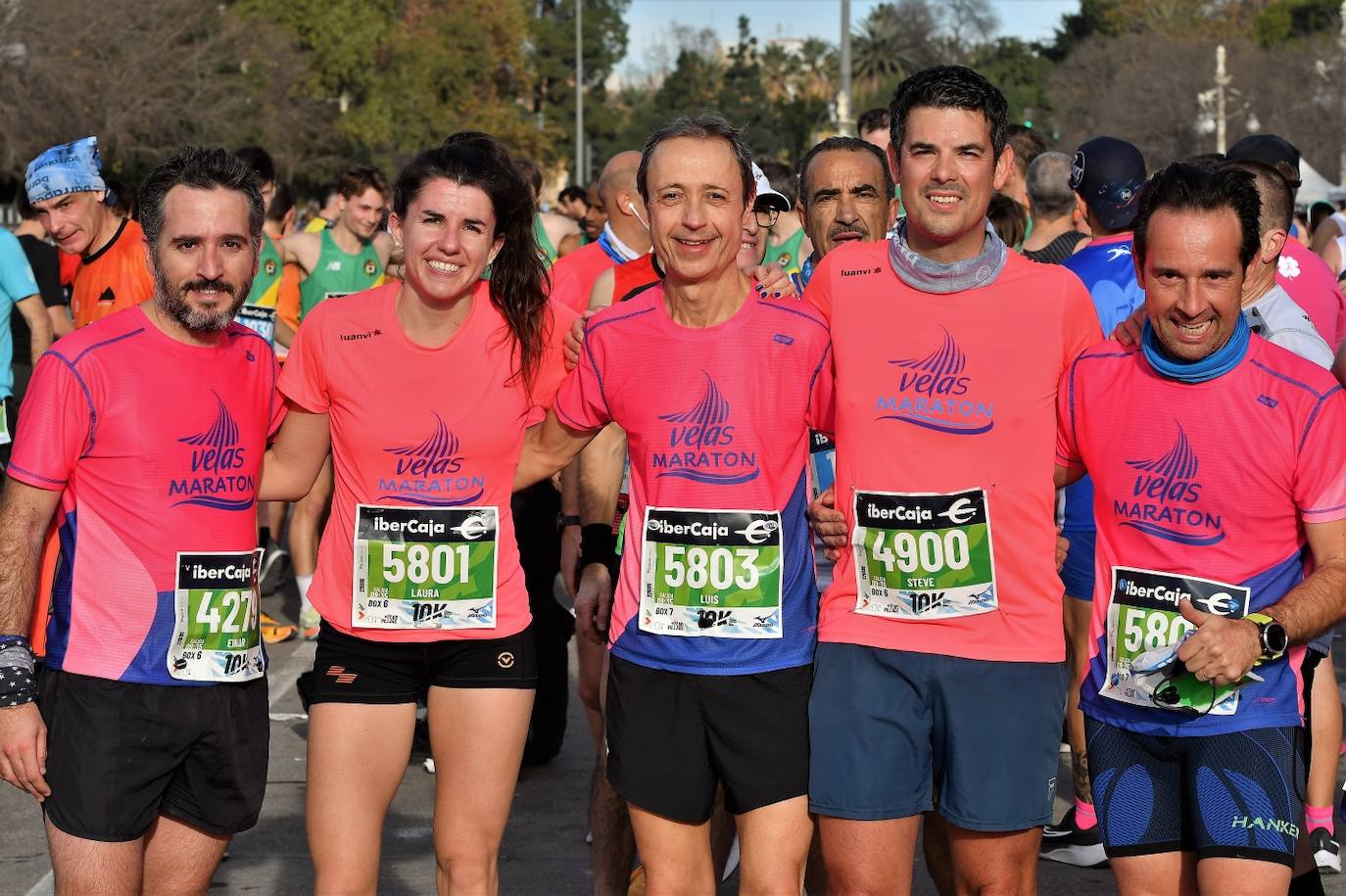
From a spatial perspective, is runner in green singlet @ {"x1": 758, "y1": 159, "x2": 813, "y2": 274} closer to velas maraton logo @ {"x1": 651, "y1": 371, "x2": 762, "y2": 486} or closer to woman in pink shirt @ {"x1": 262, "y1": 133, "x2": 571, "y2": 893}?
woman in pink shirt @ {"x1": 262, "y1": 133, "x2": 571, "y2": 893}

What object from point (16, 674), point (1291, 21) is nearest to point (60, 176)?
point (16, 674)

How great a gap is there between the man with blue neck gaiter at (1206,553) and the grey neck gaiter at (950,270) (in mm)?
358

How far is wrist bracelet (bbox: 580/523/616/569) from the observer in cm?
482

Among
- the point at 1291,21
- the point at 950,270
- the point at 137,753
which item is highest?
the point at 1291,21

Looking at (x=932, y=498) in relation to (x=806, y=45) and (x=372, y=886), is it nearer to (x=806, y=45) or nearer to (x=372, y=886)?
(x=372, y=886)

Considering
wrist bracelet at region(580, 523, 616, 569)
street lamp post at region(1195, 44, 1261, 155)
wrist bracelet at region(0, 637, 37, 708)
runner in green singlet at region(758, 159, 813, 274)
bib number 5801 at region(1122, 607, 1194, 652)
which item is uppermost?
street lamp post at region(1195, 44, 1261, 155)

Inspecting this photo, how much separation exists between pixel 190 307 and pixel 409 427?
0.63 m

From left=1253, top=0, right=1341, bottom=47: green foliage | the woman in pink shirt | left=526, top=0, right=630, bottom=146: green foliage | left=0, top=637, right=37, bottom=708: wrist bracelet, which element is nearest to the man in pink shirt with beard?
the woman in pink shirt

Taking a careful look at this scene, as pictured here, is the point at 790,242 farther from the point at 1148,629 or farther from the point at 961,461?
the point at 1148,629

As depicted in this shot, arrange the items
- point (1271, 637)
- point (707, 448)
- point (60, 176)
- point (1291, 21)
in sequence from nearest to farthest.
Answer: point (1271, 637)
point (707, 448)
point (60, 176)
point (1291, 21)

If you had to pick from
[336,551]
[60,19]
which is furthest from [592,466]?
[60,19]

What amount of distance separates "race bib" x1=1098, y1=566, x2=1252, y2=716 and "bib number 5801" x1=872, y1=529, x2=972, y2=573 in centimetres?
36

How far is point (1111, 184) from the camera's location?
6.24 m

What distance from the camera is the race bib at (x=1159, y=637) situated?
3781 mm
